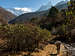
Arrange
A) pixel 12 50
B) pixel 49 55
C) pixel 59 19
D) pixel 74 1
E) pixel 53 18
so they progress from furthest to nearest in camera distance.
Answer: pixel 53 18 < pixel 59 19 < pixel 12 50 < pixel 49 55 < pixel 74 1

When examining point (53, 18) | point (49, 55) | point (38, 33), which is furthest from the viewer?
point (53, 18)

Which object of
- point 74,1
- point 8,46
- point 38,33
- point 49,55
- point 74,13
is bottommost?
point 49,55

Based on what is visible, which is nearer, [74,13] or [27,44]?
[74,13]

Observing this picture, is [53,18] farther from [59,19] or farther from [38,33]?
[38,33]

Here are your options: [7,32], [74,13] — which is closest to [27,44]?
[7,32]

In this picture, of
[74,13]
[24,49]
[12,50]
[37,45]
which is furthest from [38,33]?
[74,13]

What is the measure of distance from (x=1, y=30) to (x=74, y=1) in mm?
5799

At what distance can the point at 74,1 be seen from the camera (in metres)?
7.30

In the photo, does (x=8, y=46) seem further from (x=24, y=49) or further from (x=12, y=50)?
(x=24, y=49)

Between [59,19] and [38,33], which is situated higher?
[59,19]

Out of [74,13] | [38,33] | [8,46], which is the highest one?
[74,13]

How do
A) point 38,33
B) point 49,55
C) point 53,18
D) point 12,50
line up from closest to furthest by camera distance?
point 49,55
point 12,50
point 38,33
point 53,18

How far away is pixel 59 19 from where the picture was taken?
112 feet

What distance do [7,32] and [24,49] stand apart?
198cm
